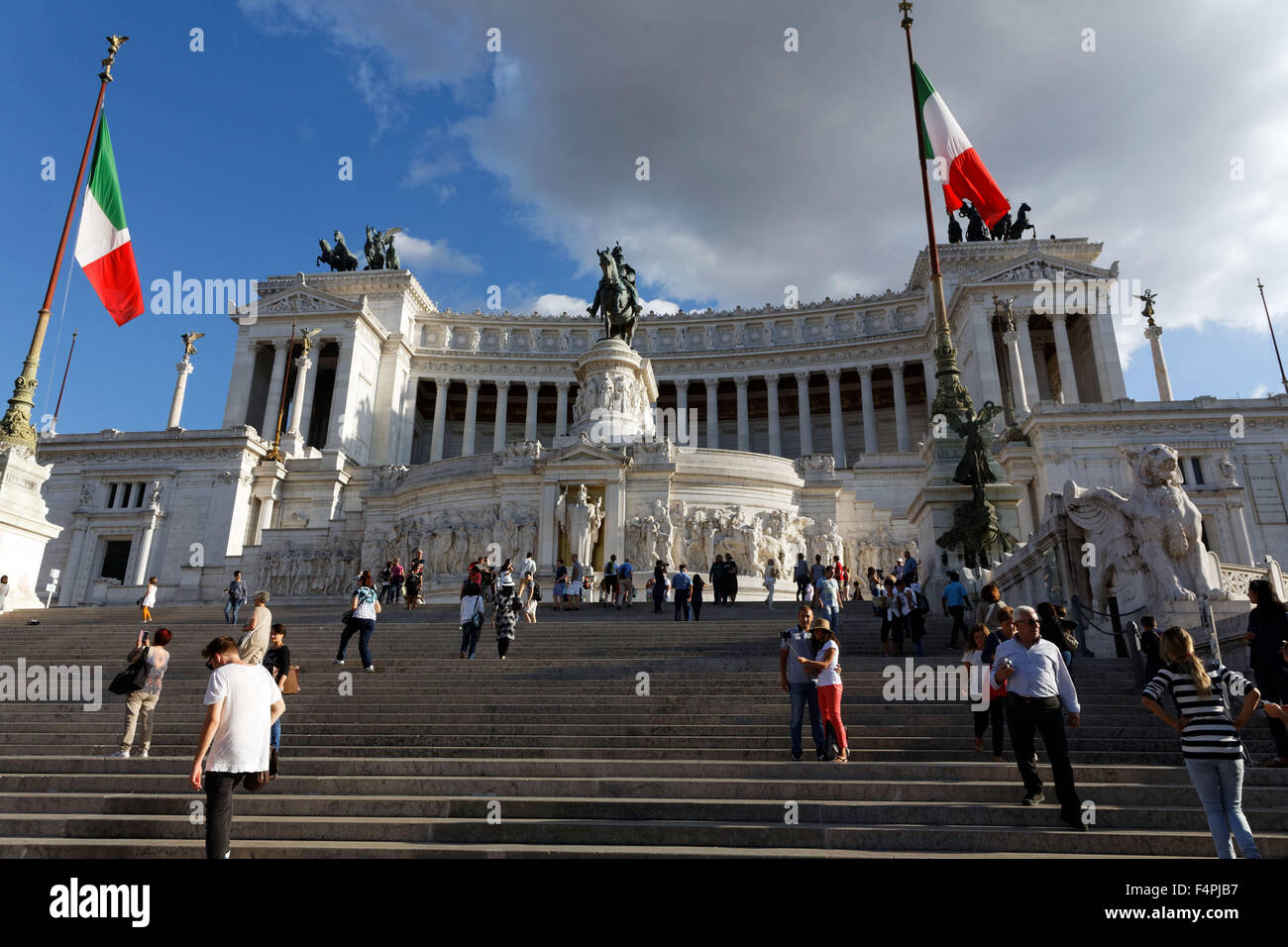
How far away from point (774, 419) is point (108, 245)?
5148cm

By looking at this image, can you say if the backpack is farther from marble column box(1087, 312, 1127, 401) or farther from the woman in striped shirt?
marble column box(1087, 312, 1127, 401)

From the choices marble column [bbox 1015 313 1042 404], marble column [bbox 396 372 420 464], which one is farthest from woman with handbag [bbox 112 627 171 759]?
marble column [bbox 1015 313 1042 404]

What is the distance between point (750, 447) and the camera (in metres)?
68.9

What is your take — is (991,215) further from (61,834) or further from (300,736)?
(61,834)

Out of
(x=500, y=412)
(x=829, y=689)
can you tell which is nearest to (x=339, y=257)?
(x=500, y=412)

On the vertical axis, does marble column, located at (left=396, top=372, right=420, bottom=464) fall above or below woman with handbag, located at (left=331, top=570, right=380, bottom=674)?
above

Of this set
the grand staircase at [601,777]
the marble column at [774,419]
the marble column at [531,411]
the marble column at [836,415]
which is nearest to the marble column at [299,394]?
the marble column at [531,411]

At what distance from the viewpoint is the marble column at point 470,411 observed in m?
64.9

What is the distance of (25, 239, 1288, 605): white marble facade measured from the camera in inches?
1222

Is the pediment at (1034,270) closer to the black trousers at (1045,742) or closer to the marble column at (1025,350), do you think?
the marble column at (1025,350)

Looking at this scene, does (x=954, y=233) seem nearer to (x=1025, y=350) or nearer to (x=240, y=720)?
(x=1025, y=350)

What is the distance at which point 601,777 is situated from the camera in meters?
8.12

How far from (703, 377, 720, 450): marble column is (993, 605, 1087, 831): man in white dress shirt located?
59.8 m
